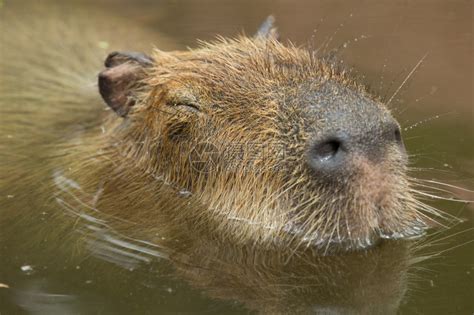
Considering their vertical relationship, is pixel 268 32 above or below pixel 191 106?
above

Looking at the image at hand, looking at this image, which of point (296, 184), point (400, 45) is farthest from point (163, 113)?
point (400, 45)

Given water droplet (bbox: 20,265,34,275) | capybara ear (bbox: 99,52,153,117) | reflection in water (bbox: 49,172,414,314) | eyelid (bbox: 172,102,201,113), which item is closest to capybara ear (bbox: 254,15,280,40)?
capybara ear (bbox: 99,52,153,117)

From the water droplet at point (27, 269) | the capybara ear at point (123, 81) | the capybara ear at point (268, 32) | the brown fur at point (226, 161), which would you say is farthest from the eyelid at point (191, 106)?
the water droplet at point (27, 269)

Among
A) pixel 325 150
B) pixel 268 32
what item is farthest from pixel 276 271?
pixel 268 32

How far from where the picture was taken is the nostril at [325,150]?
3.61 meters

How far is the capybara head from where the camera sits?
363 cm

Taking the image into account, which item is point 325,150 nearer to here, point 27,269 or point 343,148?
point 343,148

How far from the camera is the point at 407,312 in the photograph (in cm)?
327

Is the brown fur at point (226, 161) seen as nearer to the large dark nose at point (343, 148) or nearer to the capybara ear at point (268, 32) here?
the large dark nose at point (343, 148)

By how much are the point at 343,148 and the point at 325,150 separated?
103mm

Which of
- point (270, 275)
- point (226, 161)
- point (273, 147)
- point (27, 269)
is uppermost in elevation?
point (273, 147)

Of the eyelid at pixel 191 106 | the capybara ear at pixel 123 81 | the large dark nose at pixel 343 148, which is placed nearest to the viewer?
the large dark nose at pixel 343 148

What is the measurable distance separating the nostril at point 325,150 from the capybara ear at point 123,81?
1.39m

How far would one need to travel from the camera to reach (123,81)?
187 inches
